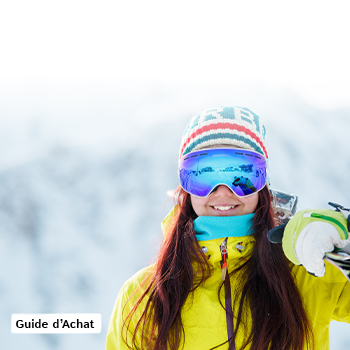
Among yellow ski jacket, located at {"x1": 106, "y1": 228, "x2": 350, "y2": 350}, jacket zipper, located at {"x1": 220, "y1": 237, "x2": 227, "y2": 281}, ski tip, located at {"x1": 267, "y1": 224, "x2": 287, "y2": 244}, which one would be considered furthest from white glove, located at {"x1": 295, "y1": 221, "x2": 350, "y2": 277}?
jacket zipper, located at {"x1": 220, "y1": 237, "x2": 227, "y2": 281}

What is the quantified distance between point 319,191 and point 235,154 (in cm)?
244

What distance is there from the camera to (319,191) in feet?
12.0

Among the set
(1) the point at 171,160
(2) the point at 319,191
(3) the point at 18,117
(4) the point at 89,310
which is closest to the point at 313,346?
(4) the point at 89,310

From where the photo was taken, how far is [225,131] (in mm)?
1604

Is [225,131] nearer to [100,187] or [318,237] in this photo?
[318,237]

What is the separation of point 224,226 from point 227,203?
12cm

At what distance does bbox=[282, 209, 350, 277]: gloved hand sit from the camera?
3.40ft

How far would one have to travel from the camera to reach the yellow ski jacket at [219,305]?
1300 mm

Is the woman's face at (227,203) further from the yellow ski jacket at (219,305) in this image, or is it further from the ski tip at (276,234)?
the ski tip at (276,234)

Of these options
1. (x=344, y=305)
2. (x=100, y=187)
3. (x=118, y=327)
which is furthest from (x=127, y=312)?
(x=100, y=187)

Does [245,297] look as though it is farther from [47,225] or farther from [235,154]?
[47,225]

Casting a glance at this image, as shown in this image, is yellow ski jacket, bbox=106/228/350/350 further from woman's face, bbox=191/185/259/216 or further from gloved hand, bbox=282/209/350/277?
gloved hand, bbox=282/209/350/277

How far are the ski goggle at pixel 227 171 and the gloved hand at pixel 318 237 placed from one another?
46cm

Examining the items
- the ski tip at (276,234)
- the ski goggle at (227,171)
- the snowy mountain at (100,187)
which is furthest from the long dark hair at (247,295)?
the snowy mountain at (100,187)
